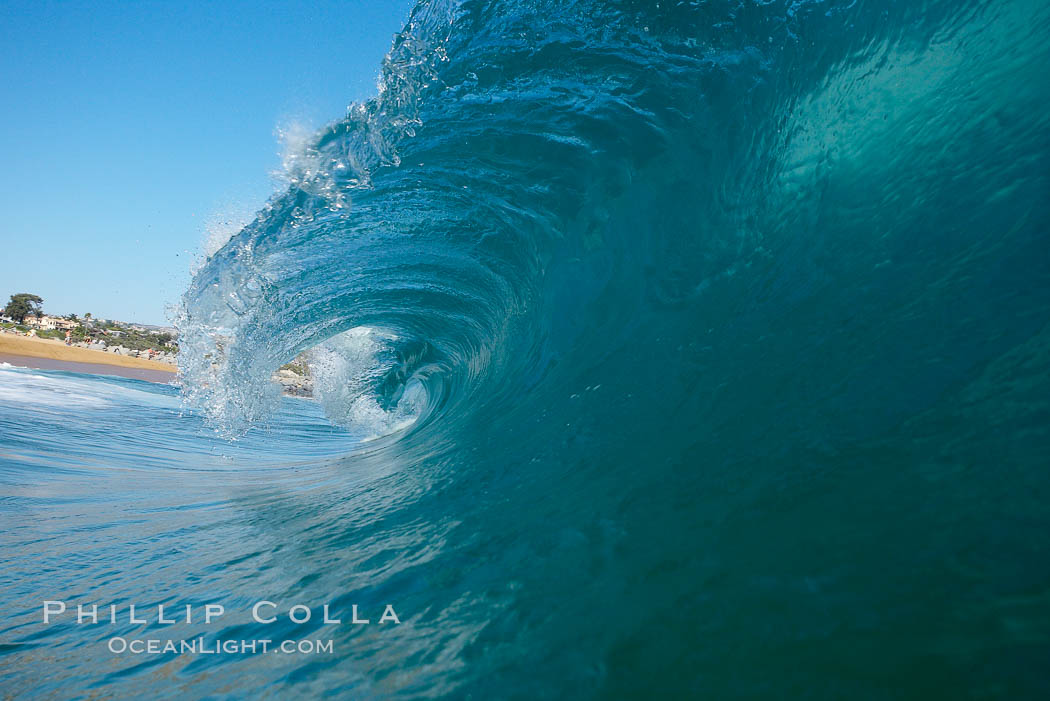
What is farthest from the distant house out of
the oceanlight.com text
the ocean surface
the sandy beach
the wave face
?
the oceanlight.com text

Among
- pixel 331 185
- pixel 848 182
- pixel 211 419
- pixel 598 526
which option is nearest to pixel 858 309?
pixel 848 182

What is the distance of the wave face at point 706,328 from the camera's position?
1.72 m

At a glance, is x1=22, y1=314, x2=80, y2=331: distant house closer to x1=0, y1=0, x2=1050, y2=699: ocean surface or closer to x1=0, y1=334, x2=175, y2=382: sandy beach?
x1=0, y1=334, x2=175, y2=382: sandy beach

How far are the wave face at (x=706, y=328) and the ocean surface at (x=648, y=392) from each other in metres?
0.02

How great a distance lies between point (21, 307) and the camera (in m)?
65.4

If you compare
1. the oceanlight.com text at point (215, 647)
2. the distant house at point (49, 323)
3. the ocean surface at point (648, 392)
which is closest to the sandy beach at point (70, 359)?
the distant house at point (49, 323)

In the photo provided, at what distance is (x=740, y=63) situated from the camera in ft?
13.5

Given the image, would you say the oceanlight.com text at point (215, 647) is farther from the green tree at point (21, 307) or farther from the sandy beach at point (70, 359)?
the green tree at point (21, 307)

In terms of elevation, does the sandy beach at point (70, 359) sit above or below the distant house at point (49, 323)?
below

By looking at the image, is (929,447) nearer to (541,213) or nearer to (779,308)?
(779,308)

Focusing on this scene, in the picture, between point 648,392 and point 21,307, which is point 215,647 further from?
point 21,307

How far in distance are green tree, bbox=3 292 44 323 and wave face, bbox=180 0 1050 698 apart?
78111 millimetres

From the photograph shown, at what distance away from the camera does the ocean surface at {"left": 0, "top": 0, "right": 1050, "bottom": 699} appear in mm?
1759

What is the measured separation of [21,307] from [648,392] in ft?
278
